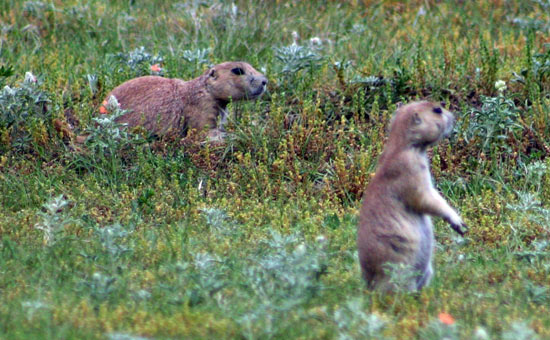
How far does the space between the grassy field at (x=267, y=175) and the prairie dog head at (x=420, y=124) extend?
86cm

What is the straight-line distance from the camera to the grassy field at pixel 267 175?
15.4 ft

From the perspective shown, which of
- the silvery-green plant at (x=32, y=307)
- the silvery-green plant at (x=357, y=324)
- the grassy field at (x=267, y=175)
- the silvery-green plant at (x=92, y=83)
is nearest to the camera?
the silvery-green plant at (x=357, y=324)

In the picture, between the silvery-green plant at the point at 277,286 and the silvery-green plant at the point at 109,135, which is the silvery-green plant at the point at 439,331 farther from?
the silvery-green plant at the point at 109,135

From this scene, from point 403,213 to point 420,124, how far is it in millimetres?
536

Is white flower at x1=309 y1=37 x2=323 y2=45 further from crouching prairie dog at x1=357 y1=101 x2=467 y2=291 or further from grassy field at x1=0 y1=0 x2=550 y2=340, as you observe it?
crouching prairie dog at x1=357 y1=101 x2=467 y2=291

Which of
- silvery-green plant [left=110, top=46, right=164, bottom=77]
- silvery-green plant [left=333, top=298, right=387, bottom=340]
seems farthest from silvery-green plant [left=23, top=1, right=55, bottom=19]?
silvery-green plant [left=333, top=298, right=387, bottom=340]

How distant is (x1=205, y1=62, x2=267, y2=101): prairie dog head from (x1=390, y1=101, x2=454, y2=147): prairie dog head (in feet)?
10.1

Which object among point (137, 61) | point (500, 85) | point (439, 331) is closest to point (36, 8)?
point (137, 61)

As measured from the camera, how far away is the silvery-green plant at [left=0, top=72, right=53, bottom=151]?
7879 millimetres

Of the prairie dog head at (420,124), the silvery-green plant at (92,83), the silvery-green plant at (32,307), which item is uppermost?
the prairie dog head at (420,124)

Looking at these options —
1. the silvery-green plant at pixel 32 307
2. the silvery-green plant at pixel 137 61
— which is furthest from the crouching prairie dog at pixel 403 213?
the silvery-green plant at pixel 137 61

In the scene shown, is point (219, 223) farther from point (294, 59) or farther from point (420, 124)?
point (294, 59)

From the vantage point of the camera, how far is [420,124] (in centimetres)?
525

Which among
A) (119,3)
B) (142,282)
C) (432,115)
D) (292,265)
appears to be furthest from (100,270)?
(119,3)
